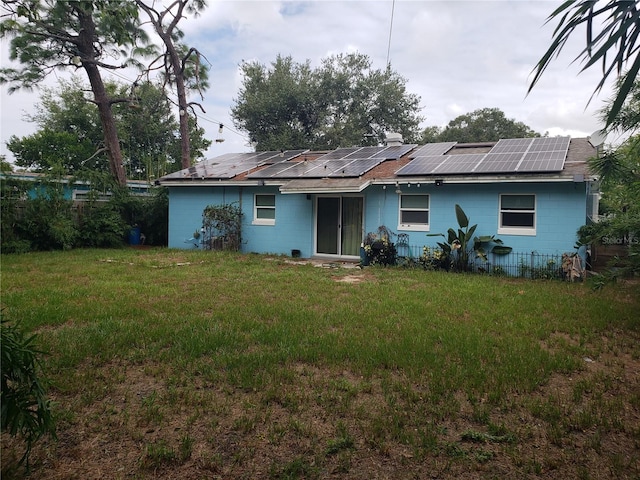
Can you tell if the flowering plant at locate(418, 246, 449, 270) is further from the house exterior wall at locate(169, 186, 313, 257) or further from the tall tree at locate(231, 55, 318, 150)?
the tall tree at locate(231, 55, 318, 150)

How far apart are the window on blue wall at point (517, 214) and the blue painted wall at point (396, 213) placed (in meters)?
0.13

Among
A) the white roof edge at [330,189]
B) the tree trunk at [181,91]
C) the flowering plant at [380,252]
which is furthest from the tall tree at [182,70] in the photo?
the flowering plant at [380,252]

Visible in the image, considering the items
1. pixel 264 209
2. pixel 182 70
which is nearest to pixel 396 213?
pixel 264 209

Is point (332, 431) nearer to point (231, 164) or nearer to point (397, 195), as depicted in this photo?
point (397, 195)

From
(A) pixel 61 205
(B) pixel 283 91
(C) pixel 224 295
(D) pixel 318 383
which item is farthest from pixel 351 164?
(B) pixel 283 91

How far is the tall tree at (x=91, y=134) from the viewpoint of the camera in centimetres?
2859

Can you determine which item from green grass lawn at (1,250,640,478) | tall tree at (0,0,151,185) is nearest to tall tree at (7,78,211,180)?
tall tree at (0,0,151,185)

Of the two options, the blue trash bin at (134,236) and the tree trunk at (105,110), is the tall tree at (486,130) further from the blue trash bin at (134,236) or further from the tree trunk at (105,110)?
the blue trash bin at (134,236)

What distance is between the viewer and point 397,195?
12.0m

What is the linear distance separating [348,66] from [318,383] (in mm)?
27668

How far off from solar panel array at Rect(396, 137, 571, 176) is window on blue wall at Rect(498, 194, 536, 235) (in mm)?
842

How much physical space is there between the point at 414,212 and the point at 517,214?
274 cm

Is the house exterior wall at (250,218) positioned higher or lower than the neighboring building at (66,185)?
lower

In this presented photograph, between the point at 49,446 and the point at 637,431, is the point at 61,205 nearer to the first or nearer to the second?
the point at 49,446
